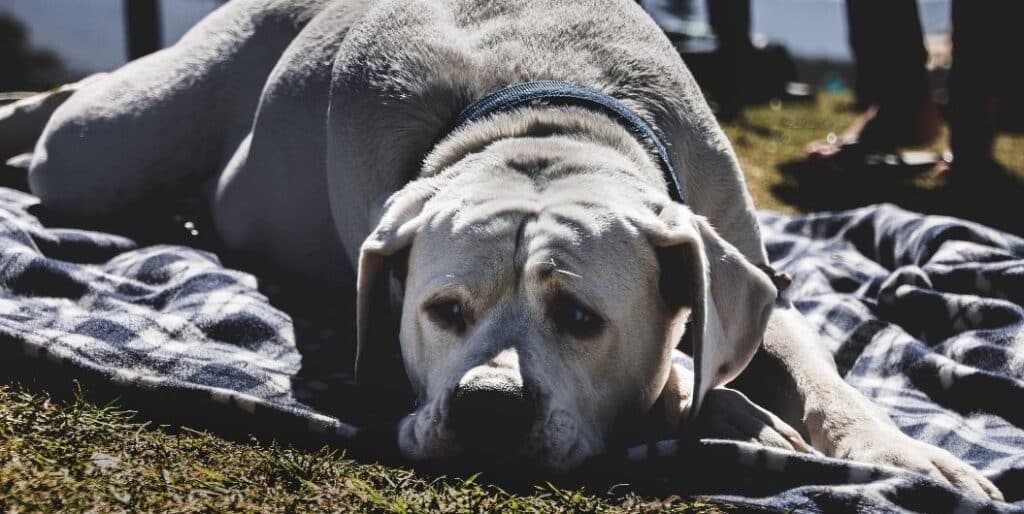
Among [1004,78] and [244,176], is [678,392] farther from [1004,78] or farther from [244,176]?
[1004,78]

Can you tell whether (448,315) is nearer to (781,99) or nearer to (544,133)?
(544,133)

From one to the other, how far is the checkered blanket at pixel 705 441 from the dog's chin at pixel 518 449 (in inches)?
4.2

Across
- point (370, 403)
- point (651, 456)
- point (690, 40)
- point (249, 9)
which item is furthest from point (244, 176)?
point (690, 40)

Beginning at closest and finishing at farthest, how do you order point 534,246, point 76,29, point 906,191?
point 534,246, point 906,191, point 76,29

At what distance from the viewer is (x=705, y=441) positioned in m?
2.12

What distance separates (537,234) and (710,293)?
416mm

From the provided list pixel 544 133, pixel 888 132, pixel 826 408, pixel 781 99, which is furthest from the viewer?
pixel 781 99

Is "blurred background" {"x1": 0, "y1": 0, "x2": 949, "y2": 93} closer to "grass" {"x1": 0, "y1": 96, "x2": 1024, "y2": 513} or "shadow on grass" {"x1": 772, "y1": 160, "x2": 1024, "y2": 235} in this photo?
"shadow on grass" {"x1": 772, "y1": 160, "x2": 1024, "y2": 235}

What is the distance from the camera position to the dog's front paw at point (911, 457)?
2107mm

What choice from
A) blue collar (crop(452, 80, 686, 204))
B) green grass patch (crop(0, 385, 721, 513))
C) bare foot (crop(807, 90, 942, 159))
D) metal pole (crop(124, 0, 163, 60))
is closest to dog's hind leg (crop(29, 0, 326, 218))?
blue collar (crop(452, 80, 686, 204))

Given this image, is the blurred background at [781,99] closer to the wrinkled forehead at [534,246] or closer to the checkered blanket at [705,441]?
the checkered blanket at [705,441]

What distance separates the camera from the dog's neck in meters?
2.50

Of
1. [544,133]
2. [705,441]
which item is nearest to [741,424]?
[705,441]

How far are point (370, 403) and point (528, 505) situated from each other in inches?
28.3
